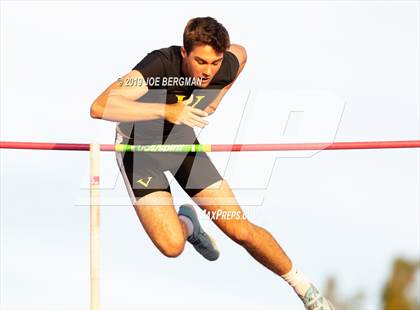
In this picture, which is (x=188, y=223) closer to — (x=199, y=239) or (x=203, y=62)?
(x=199, y=239)

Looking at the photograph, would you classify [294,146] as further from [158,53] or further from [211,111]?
[158,53]

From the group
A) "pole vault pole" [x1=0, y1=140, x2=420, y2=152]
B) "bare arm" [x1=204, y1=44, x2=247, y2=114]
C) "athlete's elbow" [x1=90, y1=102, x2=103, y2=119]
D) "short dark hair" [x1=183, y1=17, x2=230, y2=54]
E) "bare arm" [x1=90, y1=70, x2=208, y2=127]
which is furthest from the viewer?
"pole vault pole" [x1=0, y1=140, x2=420, y2=152]

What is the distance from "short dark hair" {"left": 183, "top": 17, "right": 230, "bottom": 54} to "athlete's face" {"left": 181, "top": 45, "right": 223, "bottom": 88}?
0.04 m

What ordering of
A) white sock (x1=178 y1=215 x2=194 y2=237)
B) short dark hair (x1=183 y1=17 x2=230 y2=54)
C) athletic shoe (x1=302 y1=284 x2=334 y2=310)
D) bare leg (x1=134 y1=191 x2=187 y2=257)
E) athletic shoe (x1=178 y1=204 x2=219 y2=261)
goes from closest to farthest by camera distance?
short dark hair (x1=183 y1=17 x2=230 y2=54) → bare leg (x1=134 y1=191 x2=187 y2=257) → athletic shoe (x1=302 y1=284 x2=334 y2=310) → white sock (x1=178 y1=215 x2=194 y2=237) → athletic shoe (x1=178 y1=204 x2=219 y2=261)

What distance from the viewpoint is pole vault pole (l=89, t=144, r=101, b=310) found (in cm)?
1009

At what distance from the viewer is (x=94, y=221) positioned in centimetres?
1015

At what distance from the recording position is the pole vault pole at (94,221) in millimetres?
10088

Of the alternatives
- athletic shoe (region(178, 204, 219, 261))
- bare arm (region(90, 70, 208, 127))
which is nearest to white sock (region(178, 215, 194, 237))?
athletic shoe (region(178, 204, 219, 261))

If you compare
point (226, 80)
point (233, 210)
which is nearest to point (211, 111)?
point (226, 80)

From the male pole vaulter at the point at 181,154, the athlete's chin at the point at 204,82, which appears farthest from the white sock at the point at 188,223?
the athlete's chin at the point at 204,82

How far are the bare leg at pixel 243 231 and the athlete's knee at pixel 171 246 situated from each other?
1.19 ft

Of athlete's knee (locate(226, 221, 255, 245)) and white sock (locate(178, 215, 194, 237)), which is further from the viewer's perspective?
white sock (locate(178, 215, 194, 237))

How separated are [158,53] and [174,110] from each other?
0.88 metres

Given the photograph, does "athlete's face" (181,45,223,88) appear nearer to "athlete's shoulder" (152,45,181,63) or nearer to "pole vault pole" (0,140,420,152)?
"athlete's shoulder" (152,45,181,63)
